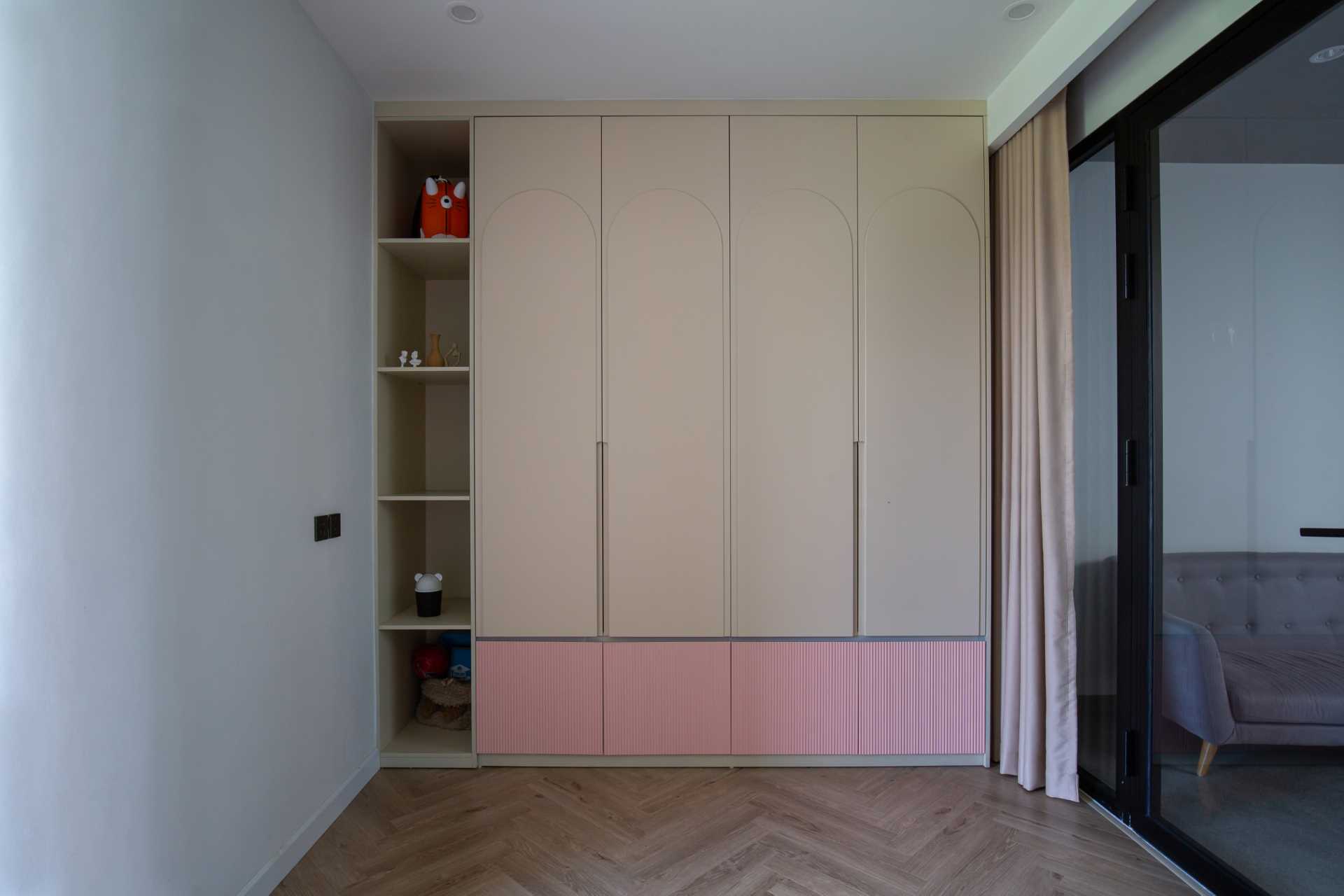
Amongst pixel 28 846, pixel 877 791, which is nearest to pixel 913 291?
pixel 877 791

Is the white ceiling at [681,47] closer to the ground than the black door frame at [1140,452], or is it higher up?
higher up

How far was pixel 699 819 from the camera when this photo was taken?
2346 mm

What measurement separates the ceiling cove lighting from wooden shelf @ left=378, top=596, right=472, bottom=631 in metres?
2.18

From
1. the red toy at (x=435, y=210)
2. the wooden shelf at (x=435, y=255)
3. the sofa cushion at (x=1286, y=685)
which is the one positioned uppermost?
the red toy at (x=435, y=210)

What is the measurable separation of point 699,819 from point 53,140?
2.56m

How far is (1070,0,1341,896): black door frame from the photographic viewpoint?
2.06 metres

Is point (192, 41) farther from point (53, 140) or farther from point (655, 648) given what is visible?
point (655, 648)

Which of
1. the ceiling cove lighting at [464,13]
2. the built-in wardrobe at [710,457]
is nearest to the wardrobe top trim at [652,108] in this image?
the built-in wardrobe at [710,457]

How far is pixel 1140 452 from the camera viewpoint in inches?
83.7

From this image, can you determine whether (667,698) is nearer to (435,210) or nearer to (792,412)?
(792,412)

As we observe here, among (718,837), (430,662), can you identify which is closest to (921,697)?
(718,837)

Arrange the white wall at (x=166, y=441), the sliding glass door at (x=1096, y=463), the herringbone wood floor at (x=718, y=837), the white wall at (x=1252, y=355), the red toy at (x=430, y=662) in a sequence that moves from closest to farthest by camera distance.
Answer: the white wall at (x=166, y=441) < the white wall at (x=1252, y=355) < the herringbone wood floor at (x=718, y=837) < the sliding glass door at (x=1096, y=463) < the red toy at (x=430, y=662)

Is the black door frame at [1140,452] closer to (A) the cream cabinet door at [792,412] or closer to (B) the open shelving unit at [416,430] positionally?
(A) the cream cabinet door at [792,412]

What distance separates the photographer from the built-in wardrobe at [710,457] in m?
2.68
